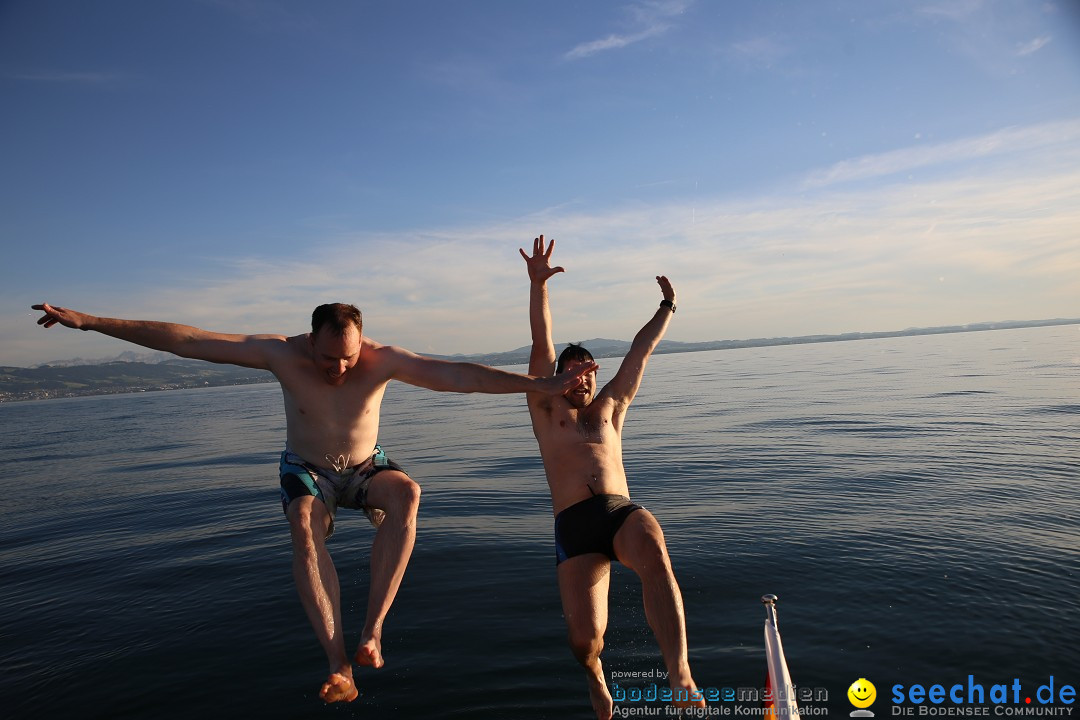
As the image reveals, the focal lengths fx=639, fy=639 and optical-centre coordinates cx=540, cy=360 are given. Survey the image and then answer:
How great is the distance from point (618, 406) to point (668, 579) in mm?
1927

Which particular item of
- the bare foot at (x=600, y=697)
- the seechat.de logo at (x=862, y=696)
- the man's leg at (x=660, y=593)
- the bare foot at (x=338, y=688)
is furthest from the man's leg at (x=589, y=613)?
the seechat.de logo at (x=862, y=696)

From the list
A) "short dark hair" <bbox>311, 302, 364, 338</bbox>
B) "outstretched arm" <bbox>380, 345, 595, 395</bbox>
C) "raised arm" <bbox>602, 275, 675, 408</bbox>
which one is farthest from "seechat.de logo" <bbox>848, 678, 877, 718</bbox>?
"short dark hair" <bbox>311, 302, 364, 338</bbox>

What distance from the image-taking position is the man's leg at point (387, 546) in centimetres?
480

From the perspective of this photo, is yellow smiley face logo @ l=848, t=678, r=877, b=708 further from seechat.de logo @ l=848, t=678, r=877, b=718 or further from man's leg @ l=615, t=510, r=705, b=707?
man's leg @ l=615, t=510, r=705, b=707

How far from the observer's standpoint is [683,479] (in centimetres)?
1378

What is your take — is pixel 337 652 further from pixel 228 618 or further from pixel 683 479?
pixel 683 479

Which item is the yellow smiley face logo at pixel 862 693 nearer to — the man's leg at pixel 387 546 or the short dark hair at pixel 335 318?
the man's leg at pixel 387 546

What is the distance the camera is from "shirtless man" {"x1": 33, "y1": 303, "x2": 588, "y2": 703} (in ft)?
16.6

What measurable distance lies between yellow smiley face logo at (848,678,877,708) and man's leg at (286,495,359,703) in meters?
3.88

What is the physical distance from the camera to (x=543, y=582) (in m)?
8.09

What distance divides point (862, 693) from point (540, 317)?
4.24 m

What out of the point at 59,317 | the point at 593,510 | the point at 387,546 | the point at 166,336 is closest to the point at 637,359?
the point at 593,510

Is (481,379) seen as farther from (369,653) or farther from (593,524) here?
(369,653)

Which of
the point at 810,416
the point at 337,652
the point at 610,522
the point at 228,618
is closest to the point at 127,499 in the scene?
the point at 228,618
